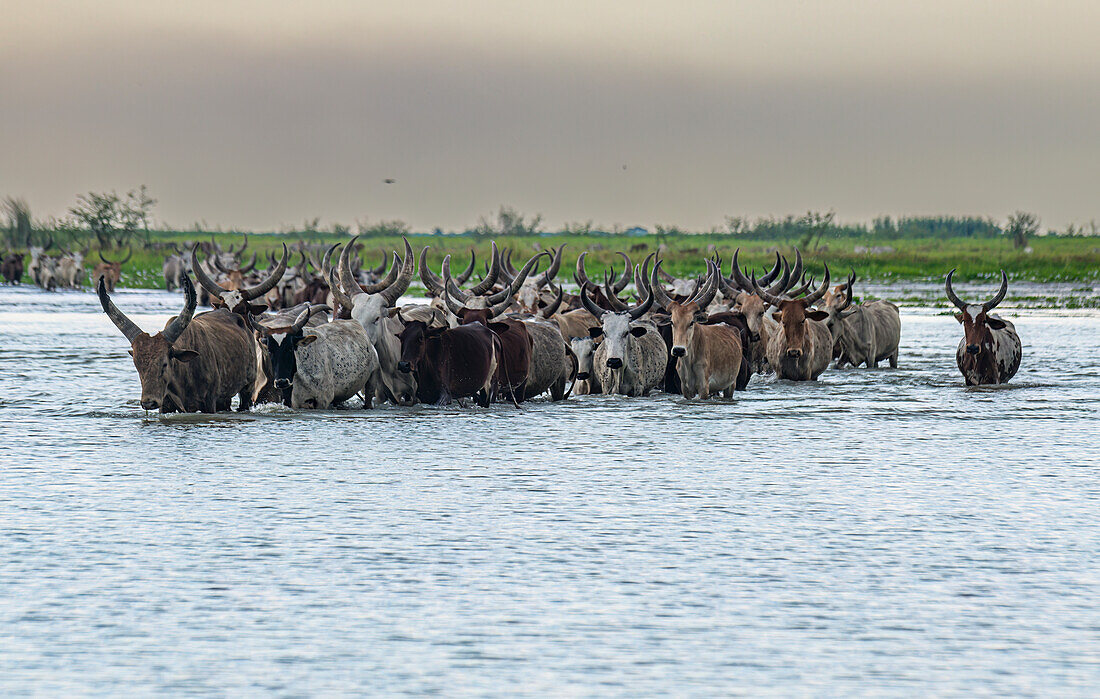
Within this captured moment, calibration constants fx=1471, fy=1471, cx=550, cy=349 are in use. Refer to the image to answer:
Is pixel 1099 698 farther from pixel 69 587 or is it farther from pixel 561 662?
pixel 69 587

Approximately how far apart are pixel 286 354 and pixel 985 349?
809cm

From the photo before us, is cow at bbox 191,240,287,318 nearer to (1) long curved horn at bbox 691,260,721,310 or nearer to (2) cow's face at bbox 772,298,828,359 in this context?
(1) long curved horn at bbox 691,260,721,310

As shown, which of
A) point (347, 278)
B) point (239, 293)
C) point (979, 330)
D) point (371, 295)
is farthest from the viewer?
point (239, 293)

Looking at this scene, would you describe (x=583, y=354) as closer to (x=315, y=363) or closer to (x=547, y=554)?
(x=315, y=363)

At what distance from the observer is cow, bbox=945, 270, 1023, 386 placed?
16.7m

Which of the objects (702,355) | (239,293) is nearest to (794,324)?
(702,355)

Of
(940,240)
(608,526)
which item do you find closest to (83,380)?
(608,526)

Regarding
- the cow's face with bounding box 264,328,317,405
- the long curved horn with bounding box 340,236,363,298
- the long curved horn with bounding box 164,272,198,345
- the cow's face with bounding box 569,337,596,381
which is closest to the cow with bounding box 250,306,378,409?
the cow's face with bounding box 264,328,317,405

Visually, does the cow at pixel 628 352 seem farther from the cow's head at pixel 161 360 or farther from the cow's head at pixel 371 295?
the cow's head at pixel 161 360

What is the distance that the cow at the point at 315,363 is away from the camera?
13695 mm

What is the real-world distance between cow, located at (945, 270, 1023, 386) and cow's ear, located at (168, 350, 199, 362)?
867cm

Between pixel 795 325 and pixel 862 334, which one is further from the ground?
pixel 795 325

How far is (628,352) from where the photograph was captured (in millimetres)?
15906

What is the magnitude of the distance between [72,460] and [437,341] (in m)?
4.69
